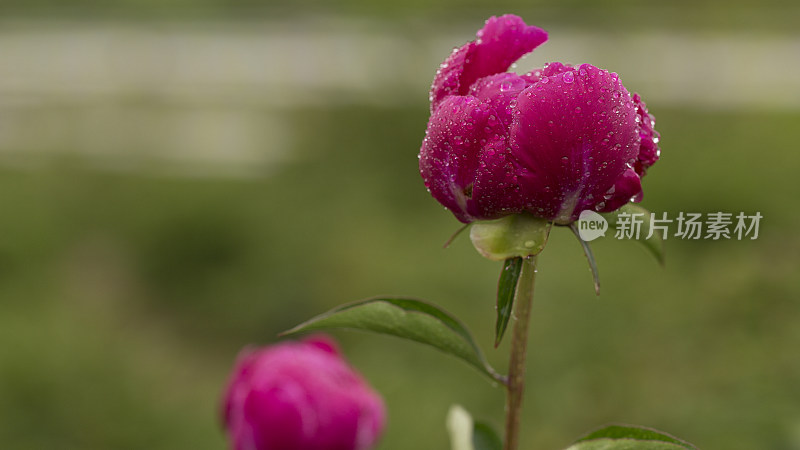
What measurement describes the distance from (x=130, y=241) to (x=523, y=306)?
308 cm

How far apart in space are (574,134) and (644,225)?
0.19ft

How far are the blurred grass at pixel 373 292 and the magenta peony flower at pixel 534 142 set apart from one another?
2.03 ft

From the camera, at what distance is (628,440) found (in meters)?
0.37

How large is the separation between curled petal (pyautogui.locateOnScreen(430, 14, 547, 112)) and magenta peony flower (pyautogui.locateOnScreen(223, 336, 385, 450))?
0.87ft

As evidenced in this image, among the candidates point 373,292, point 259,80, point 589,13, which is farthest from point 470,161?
point 589,13

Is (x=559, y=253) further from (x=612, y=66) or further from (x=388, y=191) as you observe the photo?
(x=612, y=66)

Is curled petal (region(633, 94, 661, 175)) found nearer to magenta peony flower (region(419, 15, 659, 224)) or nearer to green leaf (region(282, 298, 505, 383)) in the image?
magenta peony flower (region(419, 15, 659, 224))

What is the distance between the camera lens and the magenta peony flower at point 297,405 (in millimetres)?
584

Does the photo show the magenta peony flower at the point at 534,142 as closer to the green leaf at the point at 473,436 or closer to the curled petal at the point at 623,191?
the curled petal at the point at 623,191

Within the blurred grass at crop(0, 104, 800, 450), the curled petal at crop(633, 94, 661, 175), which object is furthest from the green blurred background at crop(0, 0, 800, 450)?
the curled petal at crop(633, 94, 661, 175)

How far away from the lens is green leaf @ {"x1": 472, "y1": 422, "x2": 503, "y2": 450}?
1.52 ft

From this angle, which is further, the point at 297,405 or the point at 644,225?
the point at 297,405

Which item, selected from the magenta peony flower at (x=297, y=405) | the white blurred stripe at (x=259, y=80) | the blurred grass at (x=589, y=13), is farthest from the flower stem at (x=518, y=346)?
the blurred grass at (x=589, y=13)

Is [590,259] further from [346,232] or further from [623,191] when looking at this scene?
[346,232]
